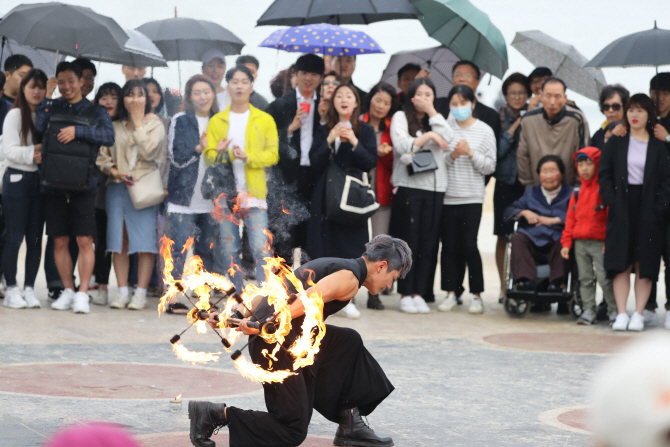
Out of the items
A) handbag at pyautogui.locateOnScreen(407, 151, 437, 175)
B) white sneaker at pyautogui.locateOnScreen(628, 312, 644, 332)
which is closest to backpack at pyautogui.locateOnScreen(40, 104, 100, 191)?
handbag at pyautogui.locateOnScreen(407, 151, 437, 175)

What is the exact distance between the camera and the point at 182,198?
29.1 ft

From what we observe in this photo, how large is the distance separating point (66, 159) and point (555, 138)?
196 inches

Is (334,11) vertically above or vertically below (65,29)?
above

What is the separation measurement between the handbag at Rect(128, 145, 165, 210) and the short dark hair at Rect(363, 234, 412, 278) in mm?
4543

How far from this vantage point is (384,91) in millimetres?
9586

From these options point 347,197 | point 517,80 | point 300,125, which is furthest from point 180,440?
point 517,80

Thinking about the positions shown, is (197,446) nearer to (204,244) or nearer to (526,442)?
(526,442)

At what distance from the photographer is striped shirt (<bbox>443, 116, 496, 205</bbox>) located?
9.58 meters

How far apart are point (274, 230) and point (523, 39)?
4219 mm

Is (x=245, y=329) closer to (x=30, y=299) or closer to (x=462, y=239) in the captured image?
(x=30, y=299)

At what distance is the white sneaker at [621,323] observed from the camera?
893cm

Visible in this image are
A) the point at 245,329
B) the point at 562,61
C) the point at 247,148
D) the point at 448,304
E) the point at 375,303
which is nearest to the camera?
the point at 245,329

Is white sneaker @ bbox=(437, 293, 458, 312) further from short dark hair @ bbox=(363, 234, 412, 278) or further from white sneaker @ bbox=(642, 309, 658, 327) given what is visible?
short dark hair @ bbox=(363, 234, 412, 278)

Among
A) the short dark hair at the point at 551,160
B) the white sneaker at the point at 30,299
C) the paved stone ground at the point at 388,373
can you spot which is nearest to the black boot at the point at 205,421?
the paved stone ground at the point at 388,373
